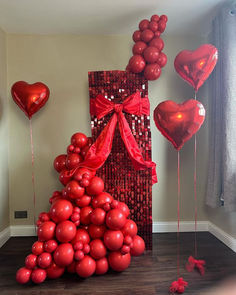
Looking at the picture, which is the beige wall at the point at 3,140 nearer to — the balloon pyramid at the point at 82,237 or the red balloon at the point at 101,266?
the balloon pyramid at the point at 82,237

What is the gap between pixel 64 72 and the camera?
2.65 meters

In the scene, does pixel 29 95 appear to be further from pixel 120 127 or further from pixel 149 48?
pixel 149 48

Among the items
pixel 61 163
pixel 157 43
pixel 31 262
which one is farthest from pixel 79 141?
pixel 157 43

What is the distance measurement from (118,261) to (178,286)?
45cm

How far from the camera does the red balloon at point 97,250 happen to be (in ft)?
5.74

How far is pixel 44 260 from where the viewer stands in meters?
1.68

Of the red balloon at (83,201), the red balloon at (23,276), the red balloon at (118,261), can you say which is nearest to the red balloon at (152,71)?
the red balloon at (83,201)

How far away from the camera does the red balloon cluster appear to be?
A: 213 centimetres

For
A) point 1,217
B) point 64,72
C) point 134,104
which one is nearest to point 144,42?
point 134,104

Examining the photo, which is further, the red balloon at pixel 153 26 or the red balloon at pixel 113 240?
the red balloon at pixel 153 26

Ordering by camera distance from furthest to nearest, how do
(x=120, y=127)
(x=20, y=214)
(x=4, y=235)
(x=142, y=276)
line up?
(x=20, y=214) < (x=4, y=235) < (x=120, y=127) < (x=142, y=276)

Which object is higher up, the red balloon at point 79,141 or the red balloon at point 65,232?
the red balloon at point 79,141

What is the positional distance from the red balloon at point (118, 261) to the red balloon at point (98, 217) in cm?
26

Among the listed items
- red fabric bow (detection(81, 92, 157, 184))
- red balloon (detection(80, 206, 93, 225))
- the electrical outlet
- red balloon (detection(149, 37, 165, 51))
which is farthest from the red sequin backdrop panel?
the electrical outlet
